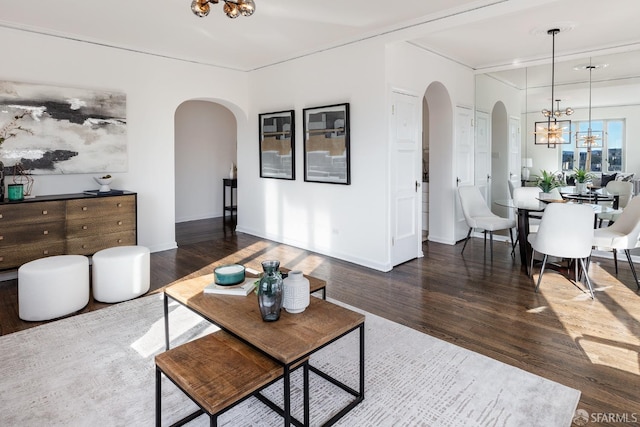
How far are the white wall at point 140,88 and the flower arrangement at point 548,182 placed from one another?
15.0ft

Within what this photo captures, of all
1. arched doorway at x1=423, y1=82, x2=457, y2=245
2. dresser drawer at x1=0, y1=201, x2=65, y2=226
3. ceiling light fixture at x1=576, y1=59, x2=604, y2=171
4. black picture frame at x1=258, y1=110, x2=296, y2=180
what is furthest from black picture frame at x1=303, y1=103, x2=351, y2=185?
dresser drawer at x1=0, y1=201, x2=65, y2=226

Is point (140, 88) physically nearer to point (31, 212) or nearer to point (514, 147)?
point (31, 212)

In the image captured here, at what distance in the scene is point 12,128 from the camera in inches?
166

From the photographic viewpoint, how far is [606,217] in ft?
14.3

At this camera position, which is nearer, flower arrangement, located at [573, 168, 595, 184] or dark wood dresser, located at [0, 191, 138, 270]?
dark wood dresser, located at [0, 191, 138, 270]

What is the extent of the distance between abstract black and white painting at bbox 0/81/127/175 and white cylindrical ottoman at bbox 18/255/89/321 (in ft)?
5.65

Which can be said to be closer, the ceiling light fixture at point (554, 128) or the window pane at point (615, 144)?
the window pane at point (615, 144)

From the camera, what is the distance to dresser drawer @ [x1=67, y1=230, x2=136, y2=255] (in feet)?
14.2

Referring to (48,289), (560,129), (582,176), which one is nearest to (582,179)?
(582,176)

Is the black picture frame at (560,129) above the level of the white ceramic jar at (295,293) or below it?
above

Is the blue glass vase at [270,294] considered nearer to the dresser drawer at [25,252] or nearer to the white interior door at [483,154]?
the dresser drawer at [25,252]

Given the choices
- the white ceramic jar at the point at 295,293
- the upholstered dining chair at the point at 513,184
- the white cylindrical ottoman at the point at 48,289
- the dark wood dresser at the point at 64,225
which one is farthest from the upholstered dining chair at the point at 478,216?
the white cylindrical ottoman at the point at 48,289

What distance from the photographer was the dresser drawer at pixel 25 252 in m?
3.87

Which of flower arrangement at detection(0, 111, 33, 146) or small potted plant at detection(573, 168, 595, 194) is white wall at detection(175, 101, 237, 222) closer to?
flower arrangement at detection(0, 111, 33, 146)
